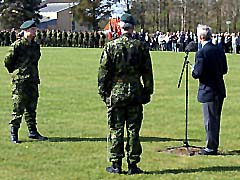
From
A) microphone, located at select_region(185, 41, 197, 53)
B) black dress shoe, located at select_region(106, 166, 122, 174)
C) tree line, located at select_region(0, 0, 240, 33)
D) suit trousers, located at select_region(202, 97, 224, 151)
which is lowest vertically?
black dress shoe, located at select_region(106, 166, 122, 174)

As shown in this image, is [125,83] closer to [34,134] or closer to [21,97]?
[21,97]

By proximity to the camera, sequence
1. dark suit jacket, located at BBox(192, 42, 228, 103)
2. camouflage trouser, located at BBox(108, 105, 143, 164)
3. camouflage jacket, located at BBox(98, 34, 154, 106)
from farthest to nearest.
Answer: dark suit jacket, located at BBox(192, 42, 228, 103)
camouflage trouser, located at BBox(108, 105, 143, 164)
camouflage jacket, located at BBox(98, 34, 154, 106)

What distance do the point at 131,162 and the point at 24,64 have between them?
3.10 meters

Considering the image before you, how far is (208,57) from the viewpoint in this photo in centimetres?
908

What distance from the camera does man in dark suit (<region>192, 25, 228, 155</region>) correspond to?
905 centimetres

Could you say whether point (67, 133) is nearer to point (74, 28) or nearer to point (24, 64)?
point (24, 64)

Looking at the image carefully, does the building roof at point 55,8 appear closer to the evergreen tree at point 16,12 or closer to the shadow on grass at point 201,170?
the evergreen tree at point 16,12

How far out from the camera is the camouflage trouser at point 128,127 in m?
7.97

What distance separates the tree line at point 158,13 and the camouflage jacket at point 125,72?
2325 inches

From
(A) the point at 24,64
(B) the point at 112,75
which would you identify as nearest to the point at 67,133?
(A) the point at 24,64

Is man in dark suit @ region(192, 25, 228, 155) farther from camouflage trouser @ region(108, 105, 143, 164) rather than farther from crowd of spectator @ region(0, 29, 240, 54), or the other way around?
crowd of spectator @ region(0, 29, 240, 54)

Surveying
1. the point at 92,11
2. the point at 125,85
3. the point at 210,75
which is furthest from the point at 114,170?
the point at 92,11

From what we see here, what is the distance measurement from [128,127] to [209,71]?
1832 mm

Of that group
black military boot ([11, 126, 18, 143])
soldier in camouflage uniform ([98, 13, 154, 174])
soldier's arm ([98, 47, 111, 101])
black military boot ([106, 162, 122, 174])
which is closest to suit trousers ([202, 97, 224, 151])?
soldier in camouflage uniform ([98, 13, 154, 174])
